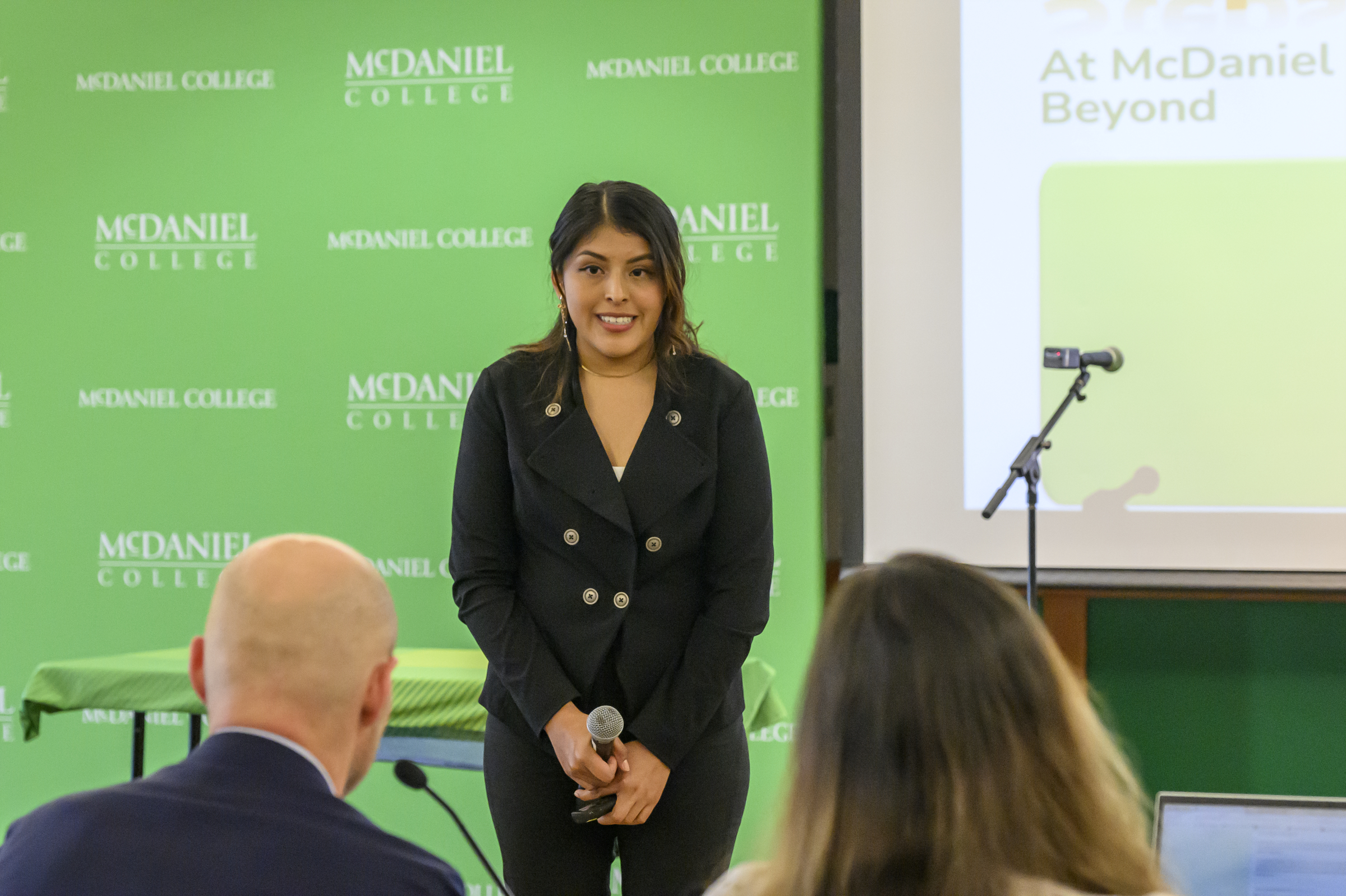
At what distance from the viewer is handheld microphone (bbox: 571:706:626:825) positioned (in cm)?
157

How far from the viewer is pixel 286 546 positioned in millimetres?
1114

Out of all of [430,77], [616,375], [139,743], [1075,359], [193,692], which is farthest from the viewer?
[430,77]

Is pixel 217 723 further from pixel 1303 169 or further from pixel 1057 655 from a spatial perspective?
pixel 1303 169

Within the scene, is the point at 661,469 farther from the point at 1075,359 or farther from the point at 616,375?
the point at 1075,359

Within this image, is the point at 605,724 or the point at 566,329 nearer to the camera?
the point at 605,724

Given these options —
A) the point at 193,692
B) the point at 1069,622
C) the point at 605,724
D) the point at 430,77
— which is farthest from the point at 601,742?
the point at 430,77

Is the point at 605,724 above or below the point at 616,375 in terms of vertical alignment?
below

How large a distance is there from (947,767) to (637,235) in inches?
43.5

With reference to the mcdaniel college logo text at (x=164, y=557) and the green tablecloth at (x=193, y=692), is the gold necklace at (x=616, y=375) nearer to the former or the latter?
the green tablecloth at (x=193, y=692)

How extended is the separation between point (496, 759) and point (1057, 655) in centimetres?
106

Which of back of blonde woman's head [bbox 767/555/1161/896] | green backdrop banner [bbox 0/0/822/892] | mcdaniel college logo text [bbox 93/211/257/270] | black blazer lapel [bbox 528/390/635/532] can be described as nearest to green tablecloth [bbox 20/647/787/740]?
green backdrop banner [bbox 0/0/822/892]

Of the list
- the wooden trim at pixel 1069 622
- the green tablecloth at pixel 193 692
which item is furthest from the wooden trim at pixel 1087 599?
the green tablecloth at pixel 193 692

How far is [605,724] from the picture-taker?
5.14 feet

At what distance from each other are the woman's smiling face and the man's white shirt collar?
88 centimetres
